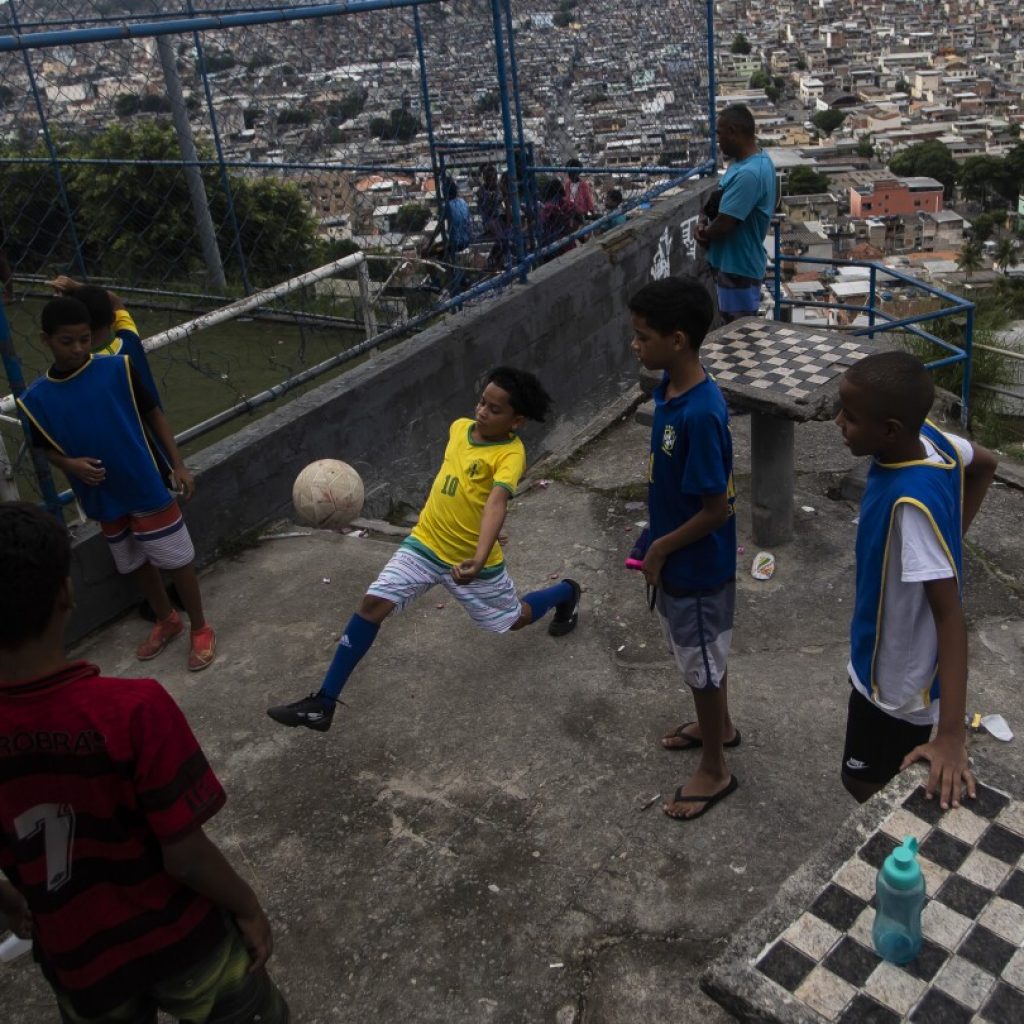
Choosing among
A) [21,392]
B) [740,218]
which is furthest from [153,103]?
[21,392]

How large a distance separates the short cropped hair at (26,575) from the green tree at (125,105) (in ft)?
21.2

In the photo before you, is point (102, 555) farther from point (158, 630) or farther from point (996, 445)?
point (996, 445)

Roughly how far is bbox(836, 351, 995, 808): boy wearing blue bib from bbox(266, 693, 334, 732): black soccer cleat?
5.94 feet

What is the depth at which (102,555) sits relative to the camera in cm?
440

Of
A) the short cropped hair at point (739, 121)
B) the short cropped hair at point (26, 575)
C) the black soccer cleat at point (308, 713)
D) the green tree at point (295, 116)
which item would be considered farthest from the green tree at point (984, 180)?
the short cropped hair at point (26, 575)

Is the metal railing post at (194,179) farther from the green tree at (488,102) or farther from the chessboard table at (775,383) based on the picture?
the chessboard table at (775,383)

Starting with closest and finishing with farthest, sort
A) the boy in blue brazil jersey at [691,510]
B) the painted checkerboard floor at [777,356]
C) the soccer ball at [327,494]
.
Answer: the boy in blue brazil jersey at [691,510]
the painted checkerboard floor at [777,356]
the soccer ball at [327,494]

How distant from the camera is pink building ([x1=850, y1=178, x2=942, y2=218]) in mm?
65006

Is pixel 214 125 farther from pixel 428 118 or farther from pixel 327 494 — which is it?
pixel 327 494

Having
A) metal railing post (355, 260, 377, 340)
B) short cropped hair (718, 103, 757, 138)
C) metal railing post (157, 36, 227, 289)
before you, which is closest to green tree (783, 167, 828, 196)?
metal railing post (157, 36, 227, 289)

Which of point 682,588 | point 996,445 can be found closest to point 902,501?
point 682,588

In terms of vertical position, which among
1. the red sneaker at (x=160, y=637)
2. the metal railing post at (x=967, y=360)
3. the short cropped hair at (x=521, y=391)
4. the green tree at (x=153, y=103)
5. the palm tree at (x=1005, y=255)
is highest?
the green tree at (x=153, y=103)

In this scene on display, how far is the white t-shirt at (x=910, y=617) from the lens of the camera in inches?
86.0

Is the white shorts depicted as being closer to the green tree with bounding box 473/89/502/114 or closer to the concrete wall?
the concrete wall
